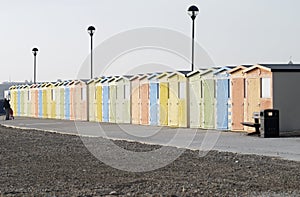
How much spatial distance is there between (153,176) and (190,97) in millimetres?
18556

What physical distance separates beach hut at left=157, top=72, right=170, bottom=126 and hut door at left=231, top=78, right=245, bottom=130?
619cm

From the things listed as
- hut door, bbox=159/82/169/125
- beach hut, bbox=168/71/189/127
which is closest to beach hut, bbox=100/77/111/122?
hut door, bbox=159/82/169/125

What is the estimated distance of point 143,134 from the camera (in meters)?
29.9

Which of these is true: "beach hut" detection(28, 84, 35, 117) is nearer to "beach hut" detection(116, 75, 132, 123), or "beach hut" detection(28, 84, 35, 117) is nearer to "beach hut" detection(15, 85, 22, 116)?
"beach hut" detection(15, 85, 22, 116)

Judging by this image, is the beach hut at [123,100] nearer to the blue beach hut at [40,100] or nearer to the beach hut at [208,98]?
the beach hut at [208,98]

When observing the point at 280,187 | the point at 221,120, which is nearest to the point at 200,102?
the point at 221,120

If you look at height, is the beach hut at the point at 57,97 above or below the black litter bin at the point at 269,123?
above

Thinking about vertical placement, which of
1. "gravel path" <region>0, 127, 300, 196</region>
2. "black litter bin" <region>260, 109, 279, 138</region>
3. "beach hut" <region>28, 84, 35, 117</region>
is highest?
"beach hut" <region>28, 84, 35, 117</region>

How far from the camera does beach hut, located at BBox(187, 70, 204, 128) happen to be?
32.3m

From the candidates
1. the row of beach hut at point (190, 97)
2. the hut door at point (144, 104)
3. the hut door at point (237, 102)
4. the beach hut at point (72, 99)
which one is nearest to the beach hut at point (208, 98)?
the row of beach hut at point (190, 97)

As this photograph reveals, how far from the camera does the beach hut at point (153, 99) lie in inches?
1431

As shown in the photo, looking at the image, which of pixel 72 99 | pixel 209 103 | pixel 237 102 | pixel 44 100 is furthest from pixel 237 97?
pixel 44 100

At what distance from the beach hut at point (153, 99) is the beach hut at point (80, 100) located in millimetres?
9785

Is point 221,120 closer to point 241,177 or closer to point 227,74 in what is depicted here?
point 227,74
